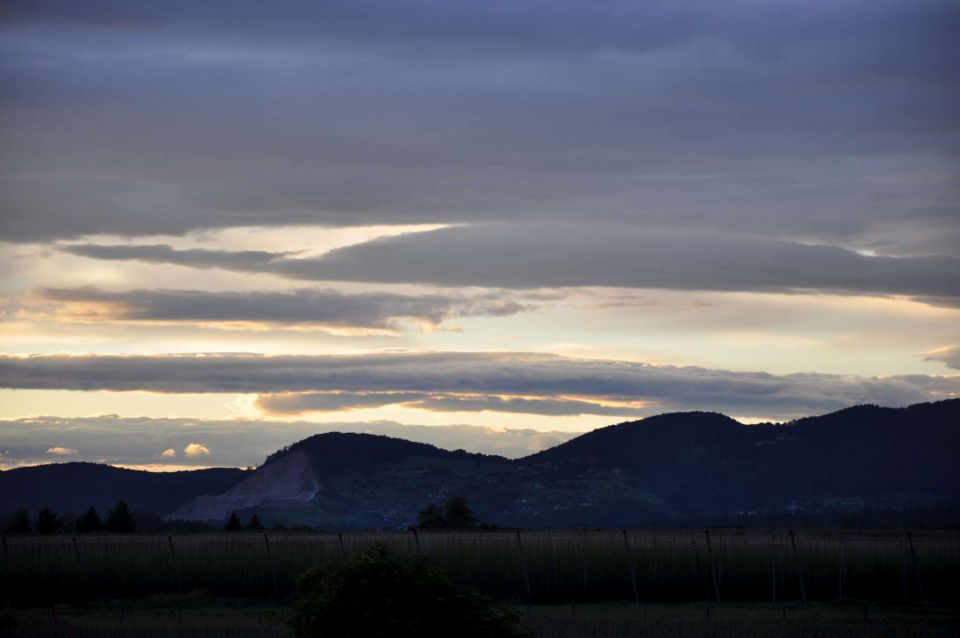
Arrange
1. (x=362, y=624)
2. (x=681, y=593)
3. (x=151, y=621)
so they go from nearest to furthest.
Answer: (x=362, y=624)
(x=151, y=621)
(x=681, y=593)

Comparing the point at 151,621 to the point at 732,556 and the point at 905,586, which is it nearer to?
the point at 732,556

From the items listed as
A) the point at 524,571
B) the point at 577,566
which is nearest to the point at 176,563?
the point at 524,571

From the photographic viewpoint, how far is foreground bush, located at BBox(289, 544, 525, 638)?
1803cm

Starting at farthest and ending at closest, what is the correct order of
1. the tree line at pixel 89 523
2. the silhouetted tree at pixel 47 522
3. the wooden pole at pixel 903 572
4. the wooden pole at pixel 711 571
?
1. the tree line at pixel 89 523
2. the silhouetted tree at pixel 47 522
3. the wooden pole at pixel 711 571
4. the wooden pole at pixel 903 572

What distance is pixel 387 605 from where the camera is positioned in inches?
712

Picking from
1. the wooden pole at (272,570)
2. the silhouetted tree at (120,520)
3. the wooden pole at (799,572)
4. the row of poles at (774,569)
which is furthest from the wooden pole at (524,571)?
the silhouetted tree at (120,520)

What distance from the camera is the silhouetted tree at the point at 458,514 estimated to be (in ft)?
250

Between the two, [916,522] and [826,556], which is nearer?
[826,556]

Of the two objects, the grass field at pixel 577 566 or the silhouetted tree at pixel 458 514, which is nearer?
the grass field at pixel 577 566

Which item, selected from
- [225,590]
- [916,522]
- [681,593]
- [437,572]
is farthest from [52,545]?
[916,522]

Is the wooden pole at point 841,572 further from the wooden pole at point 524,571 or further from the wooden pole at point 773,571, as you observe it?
the wooden pole at point 524,571

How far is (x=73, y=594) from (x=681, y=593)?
20.4 metres

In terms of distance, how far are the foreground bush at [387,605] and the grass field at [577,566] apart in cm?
2448

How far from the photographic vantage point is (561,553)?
45.5 meters
